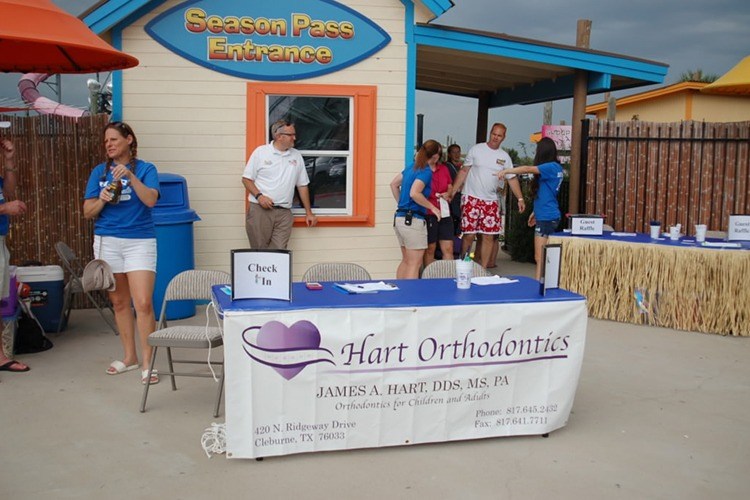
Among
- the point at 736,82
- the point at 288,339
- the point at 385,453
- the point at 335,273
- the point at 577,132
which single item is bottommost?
the point at 385,453

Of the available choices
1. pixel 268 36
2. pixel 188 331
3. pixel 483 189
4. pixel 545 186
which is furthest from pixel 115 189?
pixel 483 189

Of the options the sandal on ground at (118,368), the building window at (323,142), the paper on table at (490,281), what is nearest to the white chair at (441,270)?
the paper on table at (490,281)

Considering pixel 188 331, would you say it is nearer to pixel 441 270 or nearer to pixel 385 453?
pixel 385 453

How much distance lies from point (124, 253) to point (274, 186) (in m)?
2.47

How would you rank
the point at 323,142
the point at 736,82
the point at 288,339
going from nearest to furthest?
the point at 288,339 < the point at 323,142 < the point at 736,82

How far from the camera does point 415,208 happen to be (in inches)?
294

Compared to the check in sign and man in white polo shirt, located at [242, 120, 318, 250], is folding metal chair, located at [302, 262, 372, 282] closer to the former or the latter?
the check in sign

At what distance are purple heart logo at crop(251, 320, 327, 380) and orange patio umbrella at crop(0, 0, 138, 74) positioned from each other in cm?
242

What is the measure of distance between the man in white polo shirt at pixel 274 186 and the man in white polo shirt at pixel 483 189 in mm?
2346

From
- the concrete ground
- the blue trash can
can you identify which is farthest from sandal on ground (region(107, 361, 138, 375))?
the blue trash can

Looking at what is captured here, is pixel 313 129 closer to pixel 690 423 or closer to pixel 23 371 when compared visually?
pixel 23 371

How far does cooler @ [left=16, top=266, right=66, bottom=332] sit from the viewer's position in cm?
698

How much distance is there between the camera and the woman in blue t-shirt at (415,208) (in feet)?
23.8

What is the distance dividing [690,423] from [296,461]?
8.21 ft
